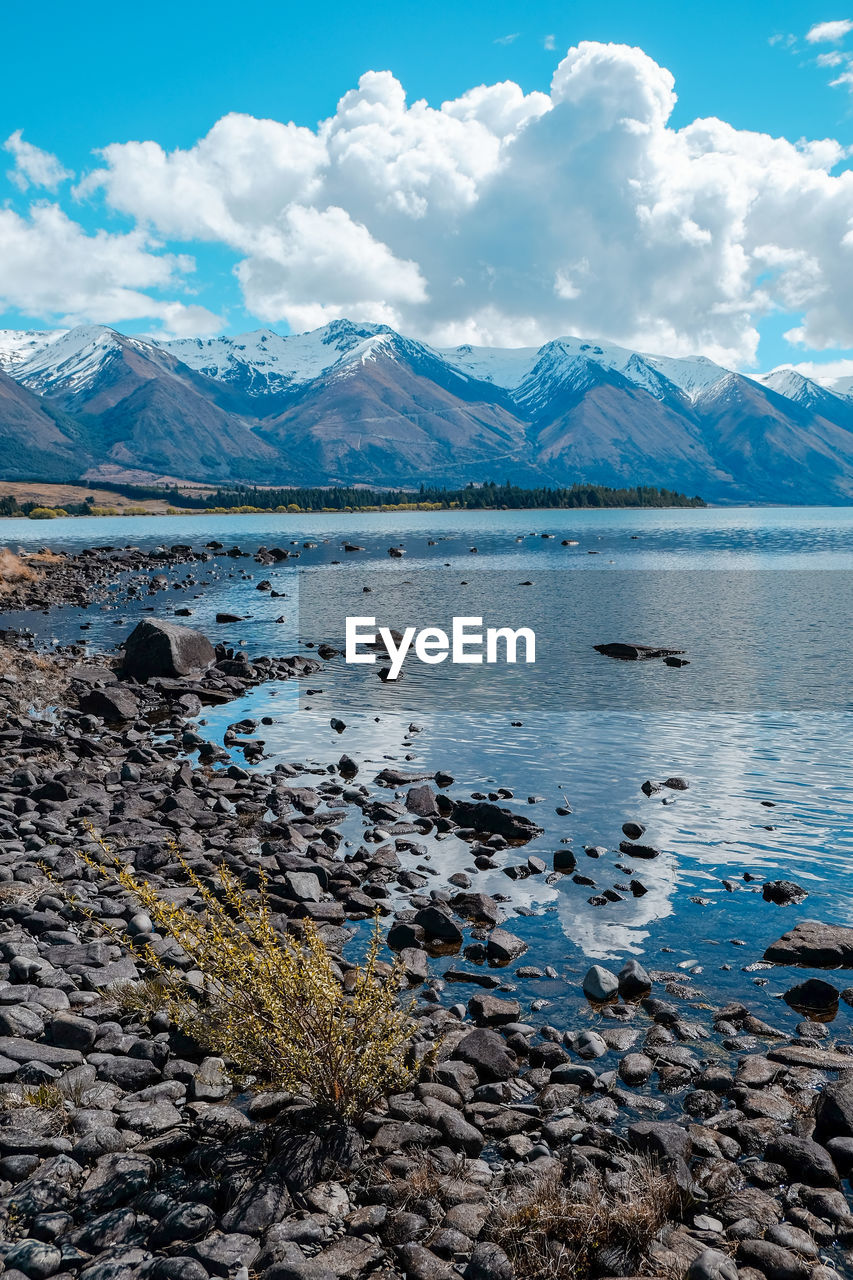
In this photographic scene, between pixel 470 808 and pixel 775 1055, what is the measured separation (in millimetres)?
11414

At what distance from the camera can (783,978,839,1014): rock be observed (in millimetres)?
13512

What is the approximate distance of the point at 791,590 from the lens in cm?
8306

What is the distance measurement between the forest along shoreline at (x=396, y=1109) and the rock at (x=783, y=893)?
0.07m

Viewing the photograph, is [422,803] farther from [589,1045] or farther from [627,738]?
[589,1045]

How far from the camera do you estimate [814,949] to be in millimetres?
14867

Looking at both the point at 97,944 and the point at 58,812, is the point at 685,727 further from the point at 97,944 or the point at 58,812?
the point at 97,944

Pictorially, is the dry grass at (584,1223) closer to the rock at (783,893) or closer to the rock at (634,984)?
the rock at (634,984)

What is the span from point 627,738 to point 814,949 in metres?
16.9

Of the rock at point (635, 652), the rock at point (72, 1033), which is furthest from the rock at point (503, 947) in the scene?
the rock at point (635, 652)

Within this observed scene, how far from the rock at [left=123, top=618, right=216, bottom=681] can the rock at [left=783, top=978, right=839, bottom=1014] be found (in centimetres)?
3303

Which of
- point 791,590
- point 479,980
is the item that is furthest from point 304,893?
point 791,590

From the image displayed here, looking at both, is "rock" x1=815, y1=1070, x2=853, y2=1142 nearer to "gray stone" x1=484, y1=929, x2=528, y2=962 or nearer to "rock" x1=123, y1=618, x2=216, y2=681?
"gray stone" x1=484, y1=929, x2=528, y2=962

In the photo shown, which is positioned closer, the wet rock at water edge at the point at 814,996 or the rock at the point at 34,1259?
the rock at the point at 34,1259

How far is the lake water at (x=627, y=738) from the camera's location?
1659cm
